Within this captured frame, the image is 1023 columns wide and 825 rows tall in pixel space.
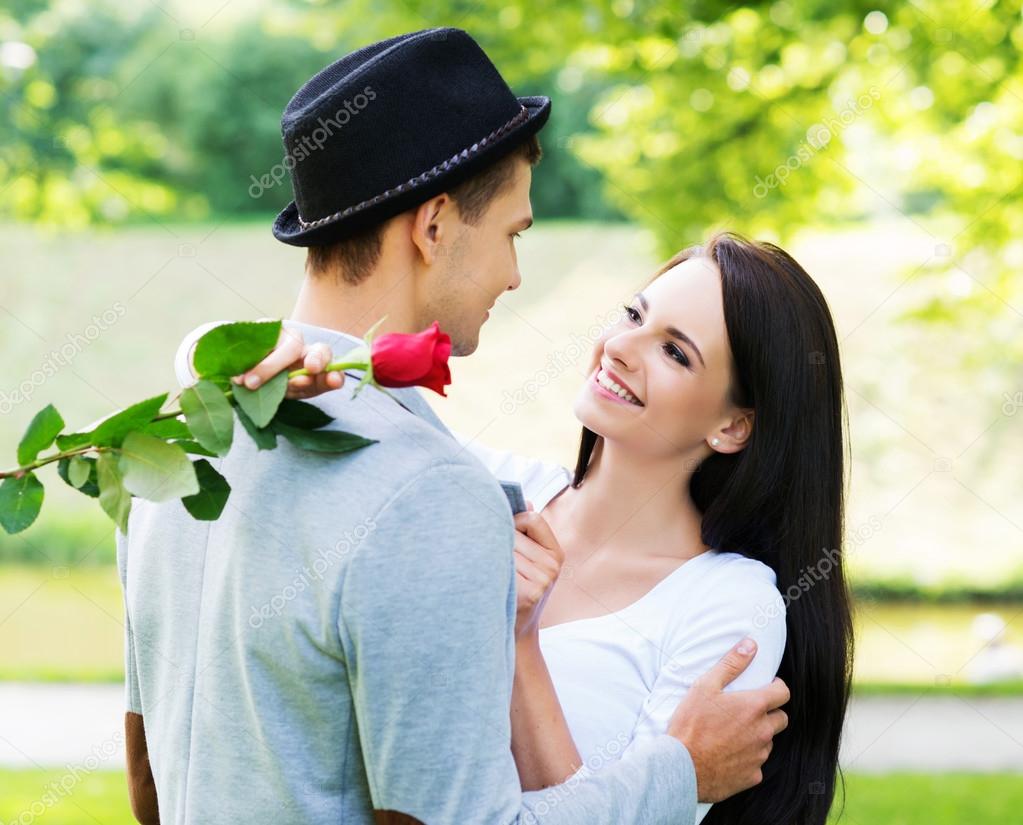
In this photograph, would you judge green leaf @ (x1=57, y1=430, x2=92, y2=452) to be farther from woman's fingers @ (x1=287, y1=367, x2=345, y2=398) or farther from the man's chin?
the man's chin

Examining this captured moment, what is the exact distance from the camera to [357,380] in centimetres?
154

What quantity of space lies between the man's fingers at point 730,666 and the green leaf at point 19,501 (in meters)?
1.18

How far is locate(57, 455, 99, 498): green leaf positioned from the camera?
139 centimetres

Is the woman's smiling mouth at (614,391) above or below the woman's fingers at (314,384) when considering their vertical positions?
below

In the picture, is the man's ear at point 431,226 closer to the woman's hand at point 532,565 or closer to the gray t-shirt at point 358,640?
the gray t-shirt at point 358,640

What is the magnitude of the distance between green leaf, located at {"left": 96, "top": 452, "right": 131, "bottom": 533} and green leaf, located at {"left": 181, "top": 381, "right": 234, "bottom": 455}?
9 centimetres

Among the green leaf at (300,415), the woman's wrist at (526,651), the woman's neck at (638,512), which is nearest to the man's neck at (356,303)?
the green leaf at (300,415)

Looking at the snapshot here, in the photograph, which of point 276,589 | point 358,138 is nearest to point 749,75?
point 358,138

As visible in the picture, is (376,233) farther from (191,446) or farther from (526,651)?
(526,651)

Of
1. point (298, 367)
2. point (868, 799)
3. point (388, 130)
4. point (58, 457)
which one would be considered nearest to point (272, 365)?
point (298, 367)

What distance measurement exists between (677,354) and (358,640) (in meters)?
1.26

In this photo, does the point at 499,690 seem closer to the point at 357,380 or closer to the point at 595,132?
the point at 357,380

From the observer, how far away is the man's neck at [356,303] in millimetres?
1750

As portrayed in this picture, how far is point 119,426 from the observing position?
1.38 metres
